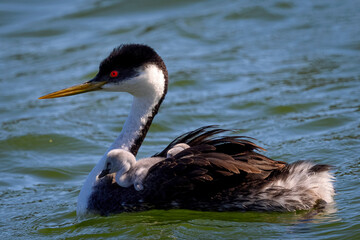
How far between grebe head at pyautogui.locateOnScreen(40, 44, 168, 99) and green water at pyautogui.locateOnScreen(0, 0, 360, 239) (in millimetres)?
1265

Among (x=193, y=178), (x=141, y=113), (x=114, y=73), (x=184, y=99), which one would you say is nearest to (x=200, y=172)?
(x=193, y=178)

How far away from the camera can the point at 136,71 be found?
20.8 ft

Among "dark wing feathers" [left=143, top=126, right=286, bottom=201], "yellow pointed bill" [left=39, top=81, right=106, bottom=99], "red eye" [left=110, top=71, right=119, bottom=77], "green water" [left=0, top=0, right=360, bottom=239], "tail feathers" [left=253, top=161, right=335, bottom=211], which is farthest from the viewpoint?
"yellow pointed bill" [left=39, top=81, right=106, bottom=99]

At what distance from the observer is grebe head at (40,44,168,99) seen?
6293 mm

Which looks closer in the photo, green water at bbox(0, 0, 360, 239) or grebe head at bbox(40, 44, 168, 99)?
green water at bbox(0, 0, 360, 239)

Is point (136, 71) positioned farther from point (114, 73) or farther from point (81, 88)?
point (81, 88)

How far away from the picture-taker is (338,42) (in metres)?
12.7

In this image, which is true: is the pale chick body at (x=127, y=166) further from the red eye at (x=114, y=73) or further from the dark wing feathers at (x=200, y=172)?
the red eye at (x=114, y=73)

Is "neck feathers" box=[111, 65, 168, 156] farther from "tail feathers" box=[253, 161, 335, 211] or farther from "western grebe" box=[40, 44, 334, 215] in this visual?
"tail feathers" box=[253, 161, 335, 211]

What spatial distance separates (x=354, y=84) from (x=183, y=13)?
6018 mm

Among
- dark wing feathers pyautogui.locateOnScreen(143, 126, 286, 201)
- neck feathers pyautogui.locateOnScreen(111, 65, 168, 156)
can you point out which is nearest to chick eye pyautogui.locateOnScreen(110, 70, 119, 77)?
neck feathers pyautogui.locateOnScreen(111, 65, 168, 156)

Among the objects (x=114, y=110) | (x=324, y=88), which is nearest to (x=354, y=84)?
(x=324, y=88)

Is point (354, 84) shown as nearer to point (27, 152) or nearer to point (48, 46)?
point (27, 152)

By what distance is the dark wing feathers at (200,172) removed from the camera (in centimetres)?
558
